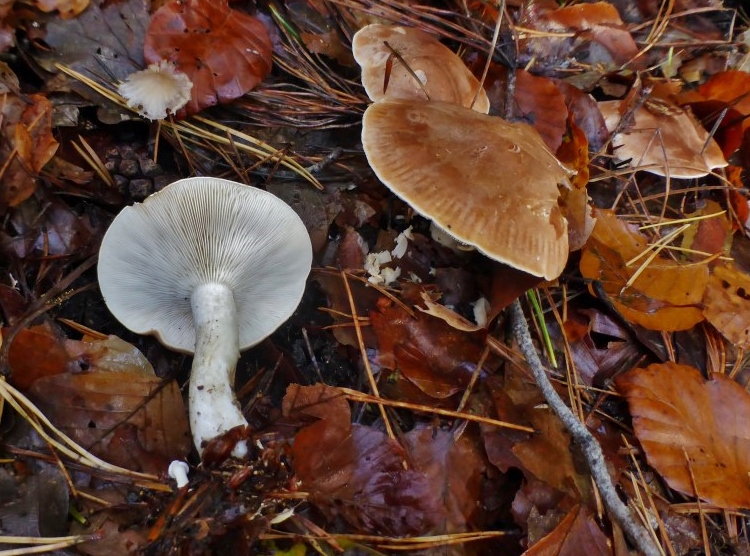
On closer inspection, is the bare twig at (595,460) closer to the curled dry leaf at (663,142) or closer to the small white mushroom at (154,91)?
the curled dry leaf at (663,142)

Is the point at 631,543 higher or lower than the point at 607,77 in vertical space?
lower

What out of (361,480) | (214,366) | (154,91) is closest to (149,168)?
(154,91)

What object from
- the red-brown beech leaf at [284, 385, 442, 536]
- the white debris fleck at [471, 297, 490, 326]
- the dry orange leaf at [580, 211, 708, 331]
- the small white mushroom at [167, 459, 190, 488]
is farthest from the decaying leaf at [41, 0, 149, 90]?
the dry orange leaf at [580, 211, 708, 331]

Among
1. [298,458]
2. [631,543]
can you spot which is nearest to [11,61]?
[298,458]

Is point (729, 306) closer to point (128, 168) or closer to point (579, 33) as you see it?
point (579, 33)

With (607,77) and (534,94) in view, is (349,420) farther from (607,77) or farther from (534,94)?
(607,77)

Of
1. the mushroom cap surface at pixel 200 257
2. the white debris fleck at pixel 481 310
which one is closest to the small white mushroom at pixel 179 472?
the mushroom cap surface at pixel 200 257
